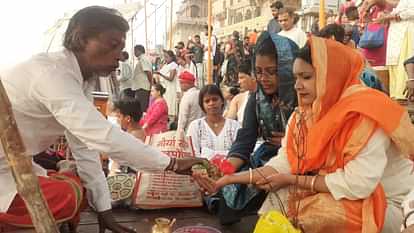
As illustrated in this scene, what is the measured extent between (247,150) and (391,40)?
114 inches

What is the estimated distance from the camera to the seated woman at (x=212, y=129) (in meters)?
4.49

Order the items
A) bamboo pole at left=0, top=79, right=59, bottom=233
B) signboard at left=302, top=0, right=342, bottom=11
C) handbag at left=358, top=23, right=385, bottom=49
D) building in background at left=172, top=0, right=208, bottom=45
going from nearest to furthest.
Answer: bamboo pole at left=0, top=79, right=59, bottom=233
handbag at left=358, top=23, right=385, bottom=49
signboard at left=302, top=0, right=342, bottom=11
building in background at left=172, top=0, right=208, bottom=45

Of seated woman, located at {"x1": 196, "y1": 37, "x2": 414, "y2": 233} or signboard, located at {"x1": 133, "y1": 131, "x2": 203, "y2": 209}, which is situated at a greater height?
seated woman, located at {"x1": 196, "y1": 37, "x2": 414, "y2": 233}

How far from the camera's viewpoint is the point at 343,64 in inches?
95.1

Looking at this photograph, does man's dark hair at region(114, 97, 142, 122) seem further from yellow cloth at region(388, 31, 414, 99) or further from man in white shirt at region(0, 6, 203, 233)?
yellow cloth at region(388, 31, 414, 99)

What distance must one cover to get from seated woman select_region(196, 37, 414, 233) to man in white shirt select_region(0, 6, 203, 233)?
62cm

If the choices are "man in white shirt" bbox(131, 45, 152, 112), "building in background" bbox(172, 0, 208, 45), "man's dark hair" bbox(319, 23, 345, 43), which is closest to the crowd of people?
"man's dark hair" bbox(319, 23, 345, 43)

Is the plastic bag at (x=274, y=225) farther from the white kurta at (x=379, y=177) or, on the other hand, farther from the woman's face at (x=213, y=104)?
the woman's face at (x=213, y=104)

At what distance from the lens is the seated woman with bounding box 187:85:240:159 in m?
4.49

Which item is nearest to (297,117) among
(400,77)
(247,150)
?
(247,150)

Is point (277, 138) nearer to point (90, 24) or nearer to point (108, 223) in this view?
point (108, 223)

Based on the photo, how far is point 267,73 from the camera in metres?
2.95

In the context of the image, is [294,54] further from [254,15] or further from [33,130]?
[254,15]

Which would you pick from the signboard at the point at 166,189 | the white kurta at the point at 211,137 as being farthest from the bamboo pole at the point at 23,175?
the white kurta at the point at 211,137
